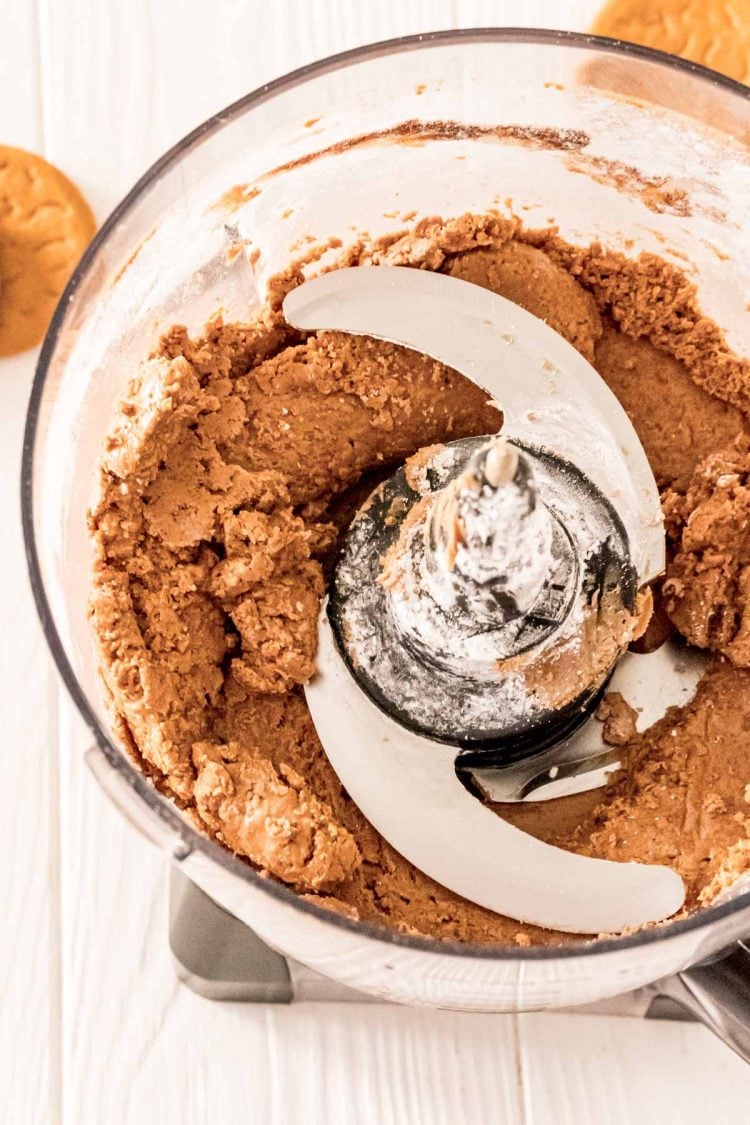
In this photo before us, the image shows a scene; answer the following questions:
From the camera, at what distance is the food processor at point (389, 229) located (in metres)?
0.54

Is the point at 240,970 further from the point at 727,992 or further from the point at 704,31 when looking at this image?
the point at 704,31

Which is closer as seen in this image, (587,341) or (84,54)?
(587,341)

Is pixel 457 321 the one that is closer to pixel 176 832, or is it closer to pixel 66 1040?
pixel 176 832

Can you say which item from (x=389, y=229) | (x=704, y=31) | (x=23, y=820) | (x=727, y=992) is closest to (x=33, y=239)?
(x=389, y=229)

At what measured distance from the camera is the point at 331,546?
29.0 inches

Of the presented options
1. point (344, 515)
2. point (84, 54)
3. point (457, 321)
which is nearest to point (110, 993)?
point (344, 515)

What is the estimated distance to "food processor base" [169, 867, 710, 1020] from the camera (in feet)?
2.41

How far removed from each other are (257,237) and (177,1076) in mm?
554

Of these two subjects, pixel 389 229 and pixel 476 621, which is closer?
pixel 476 621

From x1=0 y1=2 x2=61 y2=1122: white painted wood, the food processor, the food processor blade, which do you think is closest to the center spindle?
the food processor blade

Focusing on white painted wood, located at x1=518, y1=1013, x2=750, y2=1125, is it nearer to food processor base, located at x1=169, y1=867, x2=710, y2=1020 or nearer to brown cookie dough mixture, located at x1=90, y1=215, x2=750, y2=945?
food processor base, located at x1=169, y1=867, x2=710, y2=1020

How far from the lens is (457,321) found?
717 mm

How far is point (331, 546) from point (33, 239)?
36 cm

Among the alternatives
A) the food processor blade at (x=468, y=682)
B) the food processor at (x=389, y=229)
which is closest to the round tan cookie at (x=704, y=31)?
the food processor at (x=389, y=229)
